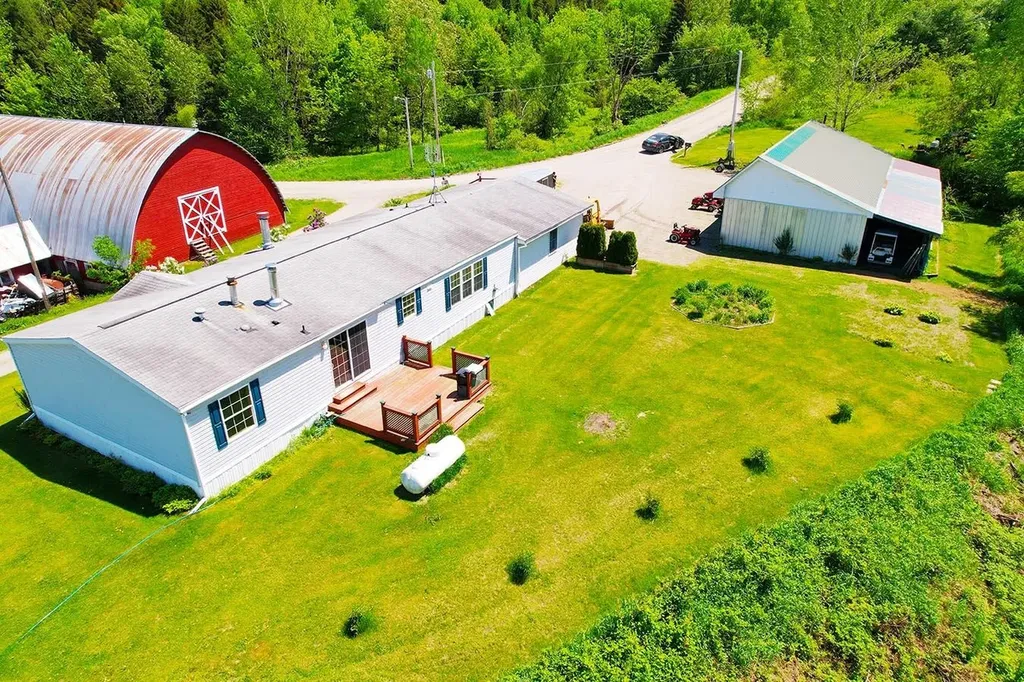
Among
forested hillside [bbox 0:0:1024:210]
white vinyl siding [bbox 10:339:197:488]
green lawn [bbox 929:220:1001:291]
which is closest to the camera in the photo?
white vinyl siding [bbox 10:339:197:488]

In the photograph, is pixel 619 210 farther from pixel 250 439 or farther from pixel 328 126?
pixel 328 126

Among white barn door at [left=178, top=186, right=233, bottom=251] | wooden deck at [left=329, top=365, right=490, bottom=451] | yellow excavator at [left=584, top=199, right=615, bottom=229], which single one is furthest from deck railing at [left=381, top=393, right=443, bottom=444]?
white barn door at [left=178, top=186, right=233, bottom=251]

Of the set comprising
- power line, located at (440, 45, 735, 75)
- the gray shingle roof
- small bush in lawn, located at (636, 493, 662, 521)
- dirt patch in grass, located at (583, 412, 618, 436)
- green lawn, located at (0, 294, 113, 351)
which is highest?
power line, located at (440, 45, 735, 75)

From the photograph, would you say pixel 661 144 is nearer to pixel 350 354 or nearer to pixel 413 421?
pixel 350 354

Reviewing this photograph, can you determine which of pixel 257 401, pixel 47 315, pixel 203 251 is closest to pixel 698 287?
pixel 257 401

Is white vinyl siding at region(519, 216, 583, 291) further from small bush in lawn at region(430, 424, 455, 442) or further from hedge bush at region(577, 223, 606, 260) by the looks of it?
small bush in lawn at region(430, 424, 455, 442)

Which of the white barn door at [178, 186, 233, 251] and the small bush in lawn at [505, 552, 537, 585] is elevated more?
the white barn door at [178, 186, 233, 251]

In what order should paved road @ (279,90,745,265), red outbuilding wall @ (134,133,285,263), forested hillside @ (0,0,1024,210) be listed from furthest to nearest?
forested hillside @ (0,0,1024,210), paved road @ (279,90,745,265), red outbuilding wall @ (134,133,285,263)

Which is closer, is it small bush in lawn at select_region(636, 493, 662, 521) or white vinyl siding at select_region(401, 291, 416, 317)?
small bush in lawn at select_region(636, 493, 662, 521)
